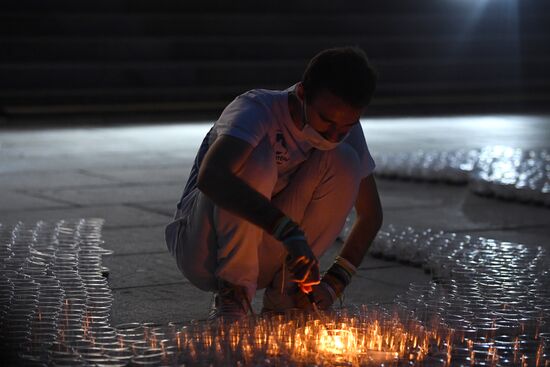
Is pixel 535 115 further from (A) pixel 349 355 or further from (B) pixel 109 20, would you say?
(A) pixel 349 355

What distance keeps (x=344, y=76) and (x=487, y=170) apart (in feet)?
15.0

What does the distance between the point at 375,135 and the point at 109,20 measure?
598 centimetres

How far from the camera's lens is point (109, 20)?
1628cm

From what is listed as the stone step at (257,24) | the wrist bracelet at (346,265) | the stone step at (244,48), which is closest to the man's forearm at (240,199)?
the wrist bracelet at (346,265)

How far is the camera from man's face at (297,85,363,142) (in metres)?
3.20

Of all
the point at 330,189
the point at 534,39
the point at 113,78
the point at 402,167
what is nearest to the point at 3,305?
the point at 330,189

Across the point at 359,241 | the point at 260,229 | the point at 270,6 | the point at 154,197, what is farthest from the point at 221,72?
the point at 260,229

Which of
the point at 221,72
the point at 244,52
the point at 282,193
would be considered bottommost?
the point at 282,193

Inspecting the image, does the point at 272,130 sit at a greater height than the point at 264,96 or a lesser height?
lesser

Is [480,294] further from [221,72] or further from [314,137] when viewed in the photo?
[221,72]

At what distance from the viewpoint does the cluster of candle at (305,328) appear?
3.03 meters

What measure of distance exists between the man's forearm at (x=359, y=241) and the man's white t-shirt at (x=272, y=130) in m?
0.24

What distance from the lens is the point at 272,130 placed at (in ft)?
11.1

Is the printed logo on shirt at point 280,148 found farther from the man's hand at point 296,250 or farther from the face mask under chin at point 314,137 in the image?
the man's hand at point 296,250
